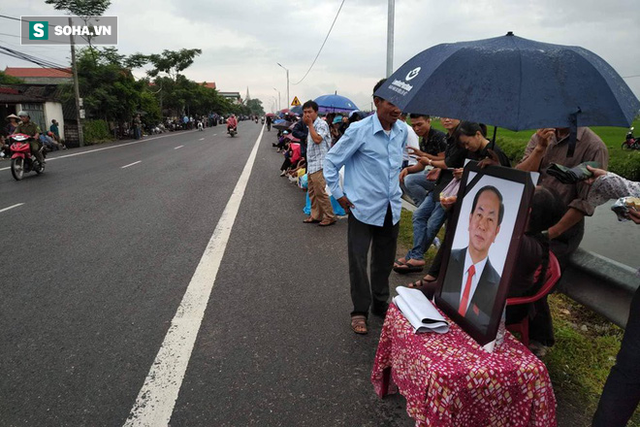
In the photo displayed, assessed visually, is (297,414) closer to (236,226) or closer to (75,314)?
(75,314)

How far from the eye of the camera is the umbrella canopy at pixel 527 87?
1.80m

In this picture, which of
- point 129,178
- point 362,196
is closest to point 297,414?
point 362,196

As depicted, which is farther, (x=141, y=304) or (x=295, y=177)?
(x=295, y=177)

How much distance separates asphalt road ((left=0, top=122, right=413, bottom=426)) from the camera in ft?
8.04

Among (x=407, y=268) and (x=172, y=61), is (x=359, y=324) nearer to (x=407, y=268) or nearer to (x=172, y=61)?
(x=407, y=268)

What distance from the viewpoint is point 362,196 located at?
328 centimetres

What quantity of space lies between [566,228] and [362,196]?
143 centimetres

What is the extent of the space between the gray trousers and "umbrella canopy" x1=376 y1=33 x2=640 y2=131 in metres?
1.44

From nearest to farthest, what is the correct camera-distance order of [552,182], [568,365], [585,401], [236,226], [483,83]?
1. [483,83]
2. [585,401]
3. [568,365]
4. [552,182]
5. [236,226]

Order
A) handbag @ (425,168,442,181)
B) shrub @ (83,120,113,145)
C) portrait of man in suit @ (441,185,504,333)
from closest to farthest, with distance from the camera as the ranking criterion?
portrait of man in suit @ (441,185,504,333) → handbag @ (425,168,442,181) → shrub @ (83,120,113,145)

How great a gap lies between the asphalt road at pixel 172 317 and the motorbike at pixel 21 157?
4260 millimetres

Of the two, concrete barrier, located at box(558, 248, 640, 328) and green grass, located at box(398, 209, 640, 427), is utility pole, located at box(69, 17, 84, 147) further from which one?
concrete barrier, located at box(558, 248, 640, 328)

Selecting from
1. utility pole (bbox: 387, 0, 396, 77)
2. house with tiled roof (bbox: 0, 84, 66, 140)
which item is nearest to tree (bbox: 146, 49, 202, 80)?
house with tiled roof (bbox: 0, 84, 66, 140)

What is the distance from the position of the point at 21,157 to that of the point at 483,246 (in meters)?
12.2
